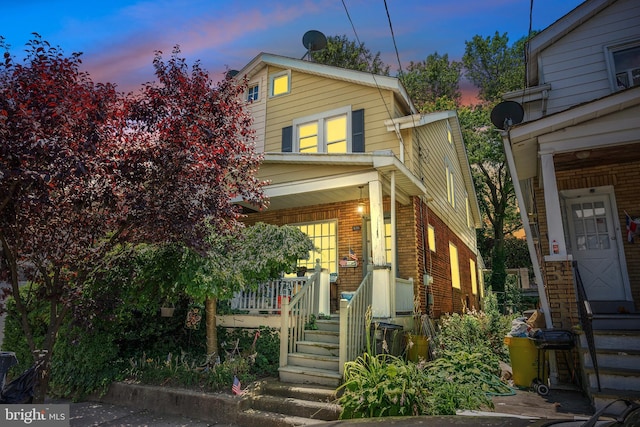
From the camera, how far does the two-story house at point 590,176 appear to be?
5.41 meters

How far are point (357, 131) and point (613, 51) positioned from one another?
6071mm

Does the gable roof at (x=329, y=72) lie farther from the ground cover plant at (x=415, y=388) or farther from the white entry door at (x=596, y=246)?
the ground cover plant at (x=415, y=388)

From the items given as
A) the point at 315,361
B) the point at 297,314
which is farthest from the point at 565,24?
the point at 315,361

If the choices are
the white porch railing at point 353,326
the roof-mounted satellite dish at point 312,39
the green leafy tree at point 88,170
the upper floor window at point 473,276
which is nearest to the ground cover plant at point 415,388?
the white porch railing at point 353,326

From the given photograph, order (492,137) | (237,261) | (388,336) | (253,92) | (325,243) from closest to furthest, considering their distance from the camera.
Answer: (237,261) → (388,336) → (325,243) → (253,92) → (492,137)

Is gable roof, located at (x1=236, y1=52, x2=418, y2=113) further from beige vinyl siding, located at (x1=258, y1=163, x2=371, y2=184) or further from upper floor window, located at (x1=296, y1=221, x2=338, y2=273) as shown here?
upper floor window, located at (x1=296, y1=221, x2=338, y2=273)

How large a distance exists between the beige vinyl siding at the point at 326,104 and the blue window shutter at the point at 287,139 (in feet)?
Answer: 0.48

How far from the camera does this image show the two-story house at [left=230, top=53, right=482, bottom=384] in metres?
8.21

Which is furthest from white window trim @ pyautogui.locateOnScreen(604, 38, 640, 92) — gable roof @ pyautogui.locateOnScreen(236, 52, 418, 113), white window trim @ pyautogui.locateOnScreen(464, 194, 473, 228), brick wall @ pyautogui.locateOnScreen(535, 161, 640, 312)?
white window trim @ pyautogui.locateOnScreen(464, 194, 473, 228)

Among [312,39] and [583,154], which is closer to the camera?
[583,154]

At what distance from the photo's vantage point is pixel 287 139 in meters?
11.8

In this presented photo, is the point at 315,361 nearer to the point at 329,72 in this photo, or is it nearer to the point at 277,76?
the point at 329,72

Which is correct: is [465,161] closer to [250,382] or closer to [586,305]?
[586,305]

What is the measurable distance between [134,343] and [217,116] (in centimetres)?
484
